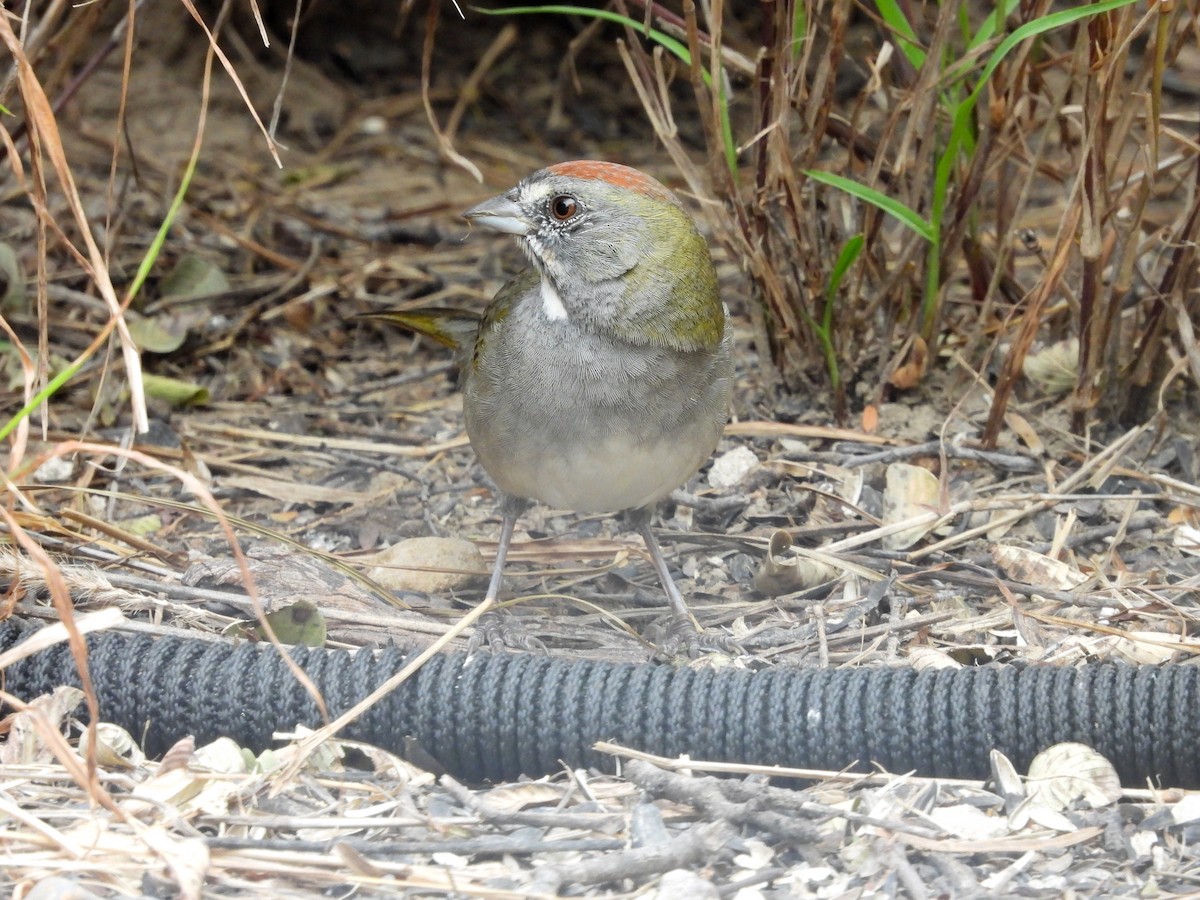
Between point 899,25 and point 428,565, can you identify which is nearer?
point 899,25

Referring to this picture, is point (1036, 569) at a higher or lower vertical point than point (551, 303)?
lower

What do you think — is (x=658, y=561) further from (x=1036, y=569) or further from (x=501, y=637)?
(x=1036, y=569)

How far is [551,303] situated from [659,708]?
1.05m

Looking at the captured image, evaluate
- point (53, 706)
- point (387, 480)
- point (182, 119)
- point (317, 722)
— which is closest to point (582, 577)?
point (387, 480)

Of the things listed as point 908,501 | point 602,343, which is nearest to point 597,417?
point 602,343

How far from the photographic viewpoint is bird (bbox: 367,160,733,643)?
3332mm

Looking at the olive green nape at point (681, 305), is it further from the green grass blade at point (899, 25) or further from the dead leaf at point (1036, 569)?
the dead leaf at point (1036, 569)

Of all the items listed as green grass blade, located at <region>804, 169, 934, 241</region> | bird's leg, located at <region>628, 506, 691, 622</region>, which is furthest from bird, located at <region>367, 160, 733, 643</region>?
green grass blade, located at <region>804, 169, 934, 241</region>

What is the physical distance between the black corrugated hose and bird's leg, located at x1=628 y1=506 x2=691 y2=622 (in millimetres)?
746

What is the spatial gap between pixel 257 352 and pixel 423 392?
0.60 metres

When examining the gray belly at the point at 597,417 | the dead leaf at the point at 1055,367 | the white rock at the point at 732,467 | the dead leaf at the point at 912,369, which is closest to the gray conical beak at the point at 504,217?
the gray belly at the point at 597,417

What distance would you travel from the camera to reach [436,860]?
2.41 m

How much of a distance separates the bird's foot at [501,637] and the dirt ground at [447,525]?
4 cm

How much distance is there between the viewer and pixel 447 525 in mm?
4238
